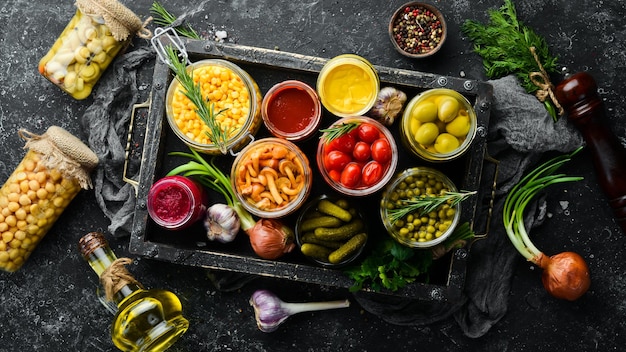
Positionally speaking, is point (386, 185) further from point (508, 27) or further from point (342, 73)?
point (508, 27)

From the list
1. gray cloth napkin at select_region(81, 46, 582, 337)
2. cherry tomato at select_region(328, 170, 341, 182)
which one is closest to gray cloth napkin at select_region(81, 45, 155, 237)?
gray cloth napkin at select_region(81, 46, 582, 337)

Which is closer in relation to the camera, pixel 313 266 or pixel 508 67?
pixel 313 266

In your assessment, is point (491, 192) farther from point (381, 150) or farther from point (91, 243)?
point (91, 243)

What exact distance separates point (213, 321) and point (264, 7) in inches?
52.8

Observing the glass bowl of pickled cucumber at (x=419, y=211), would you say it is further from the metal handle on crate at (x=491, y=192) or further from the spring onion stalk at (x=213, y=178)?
the spring onion stalk at (x=213, y=178)

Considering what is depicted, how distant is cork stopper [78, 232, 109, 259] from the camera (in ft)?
8.31

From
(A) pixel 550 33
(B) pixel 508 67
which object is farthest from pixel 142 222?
(A) pixel 550 33

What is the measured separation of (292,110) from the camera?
233 cm

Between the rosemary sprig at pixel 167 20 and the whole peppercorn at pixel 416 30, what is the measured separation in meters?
0.84

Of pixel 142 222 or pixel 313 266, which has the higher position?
pixel 142 222

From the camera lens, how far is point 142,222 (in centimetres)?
243

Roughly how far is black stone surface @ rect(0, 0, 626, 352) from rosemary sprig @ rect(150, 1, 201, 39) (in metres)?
Result: 0.04

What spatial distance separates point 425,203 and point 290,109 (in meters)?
0.59

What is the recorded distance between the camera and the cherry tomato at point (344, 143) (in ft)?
7.33
